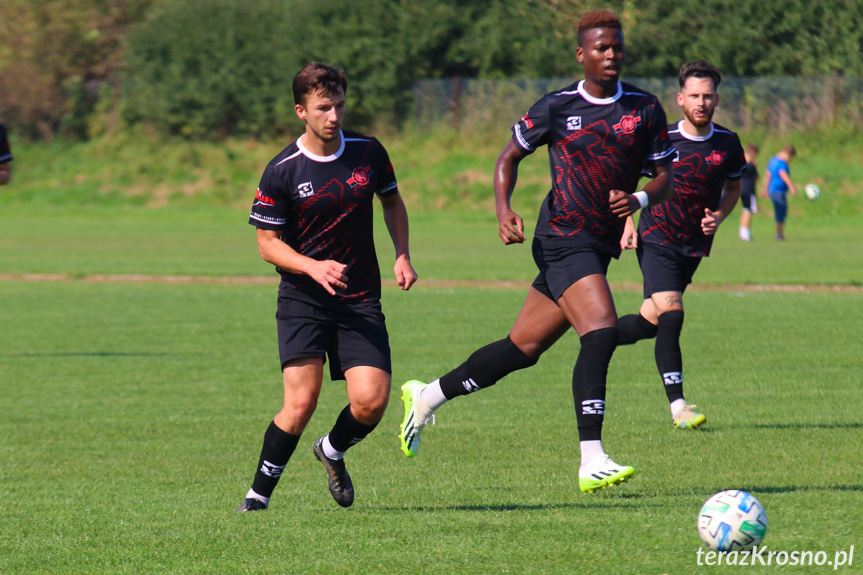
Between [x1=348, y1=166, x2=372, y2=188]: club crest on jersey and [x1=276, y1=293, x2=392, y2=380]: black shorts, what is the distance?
586mm

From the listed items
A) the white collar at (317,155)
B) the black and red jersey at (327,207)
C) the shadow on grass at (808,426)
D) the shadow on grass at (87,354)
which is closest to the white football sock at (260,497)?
the black and red jersey at (327,207)

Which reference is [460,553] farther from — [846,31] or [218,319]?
[846,31]

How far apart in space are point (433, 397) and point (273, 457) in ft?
4.33

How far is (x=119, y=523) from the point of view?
5.36 metres

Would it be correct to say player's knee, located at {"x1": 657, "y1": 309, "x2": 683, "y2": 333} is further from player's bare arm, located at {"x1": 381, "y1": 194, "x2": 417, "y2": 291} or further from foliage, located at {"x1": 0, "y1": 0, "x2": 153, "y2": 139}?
foliage, located at {"x1": 0, "y1": 0, "x2": 153, "y2": 139}

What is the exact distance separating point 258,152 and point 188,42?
22.5 feet

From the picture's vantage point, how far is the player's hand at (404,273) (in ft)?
18.0

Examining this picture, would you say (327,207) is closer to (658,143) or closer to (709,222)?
(658,143)

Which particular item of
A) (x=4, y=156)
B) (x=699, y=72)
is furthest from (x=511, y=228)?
(x=4, y=156)

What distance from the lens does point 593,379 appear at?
5715 millimetres

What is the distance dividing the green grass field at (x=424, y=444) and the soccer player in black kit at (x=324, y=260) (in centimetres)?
48

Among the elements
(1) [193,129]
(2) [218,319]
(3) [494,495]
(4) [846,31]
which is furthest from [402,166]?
(3) [494,495]

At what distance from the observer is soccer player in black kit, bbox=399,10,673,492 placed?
5805 mm

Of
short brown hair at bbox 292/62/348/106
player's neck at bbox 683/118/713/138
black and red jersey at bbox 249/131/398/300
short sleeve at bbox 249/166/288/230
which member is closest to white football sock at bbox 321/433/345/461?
black and red jersey at bbox 249/131/398/300
